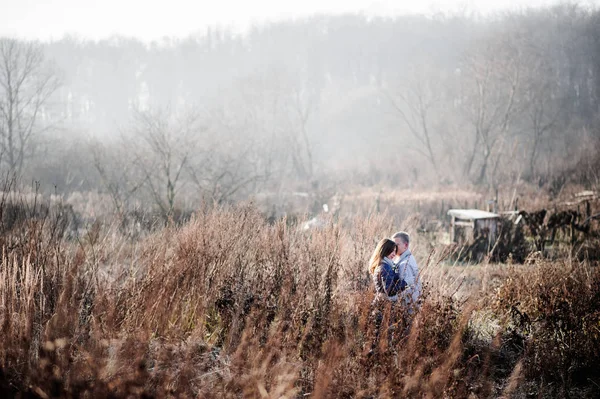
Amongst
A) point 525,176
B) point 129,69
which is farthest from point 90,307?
point 129,69

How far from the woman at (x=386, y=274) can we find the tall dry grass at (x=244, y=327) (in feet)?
0.98

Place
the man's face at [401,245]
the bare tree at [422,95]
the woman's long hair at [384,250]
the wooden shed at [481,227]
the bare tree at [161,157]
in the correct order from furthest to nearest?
the bare tree at [422,95], the bare tree at [161,157], the wooden shed at [481,227], the man's face at [401,245], the woman's long hair at [384,250]

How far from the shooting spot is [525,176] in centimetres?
3070

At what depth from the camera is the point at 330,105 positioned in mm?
53156

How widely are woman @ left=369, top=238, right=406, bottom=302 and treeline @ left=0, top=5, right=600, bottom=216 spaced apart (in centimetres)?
1326

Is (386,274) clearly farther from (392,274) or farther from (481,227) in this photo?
(481,227)

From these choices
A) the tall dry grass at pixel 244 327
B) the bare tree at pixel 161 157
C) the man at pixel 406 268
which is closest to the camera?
the tall dry grass at pixel 244 327

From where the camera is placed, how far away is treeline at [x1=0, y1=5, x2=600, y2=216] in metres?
25.3

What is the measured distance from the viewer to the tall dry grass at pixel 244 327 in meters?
3.29

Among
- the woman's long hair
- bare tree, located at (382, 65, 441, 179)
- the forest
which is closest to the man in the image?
the forest

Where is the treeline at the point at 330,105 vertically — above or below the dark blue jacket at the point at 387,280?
above

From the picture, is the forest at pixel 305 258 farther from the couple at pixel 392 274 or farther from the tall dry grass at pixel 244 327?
the couple at pixel 392 274

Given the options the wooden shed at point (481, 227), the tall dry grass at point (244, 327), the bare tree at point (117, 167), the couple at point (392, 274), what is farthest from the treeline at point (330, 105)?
the couple at point (392, 274)

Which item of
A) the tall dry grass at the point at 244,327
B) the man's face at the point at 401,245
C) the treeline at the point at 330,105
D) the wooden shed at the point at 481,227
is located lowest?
the wooden shed at the point at 481,227
